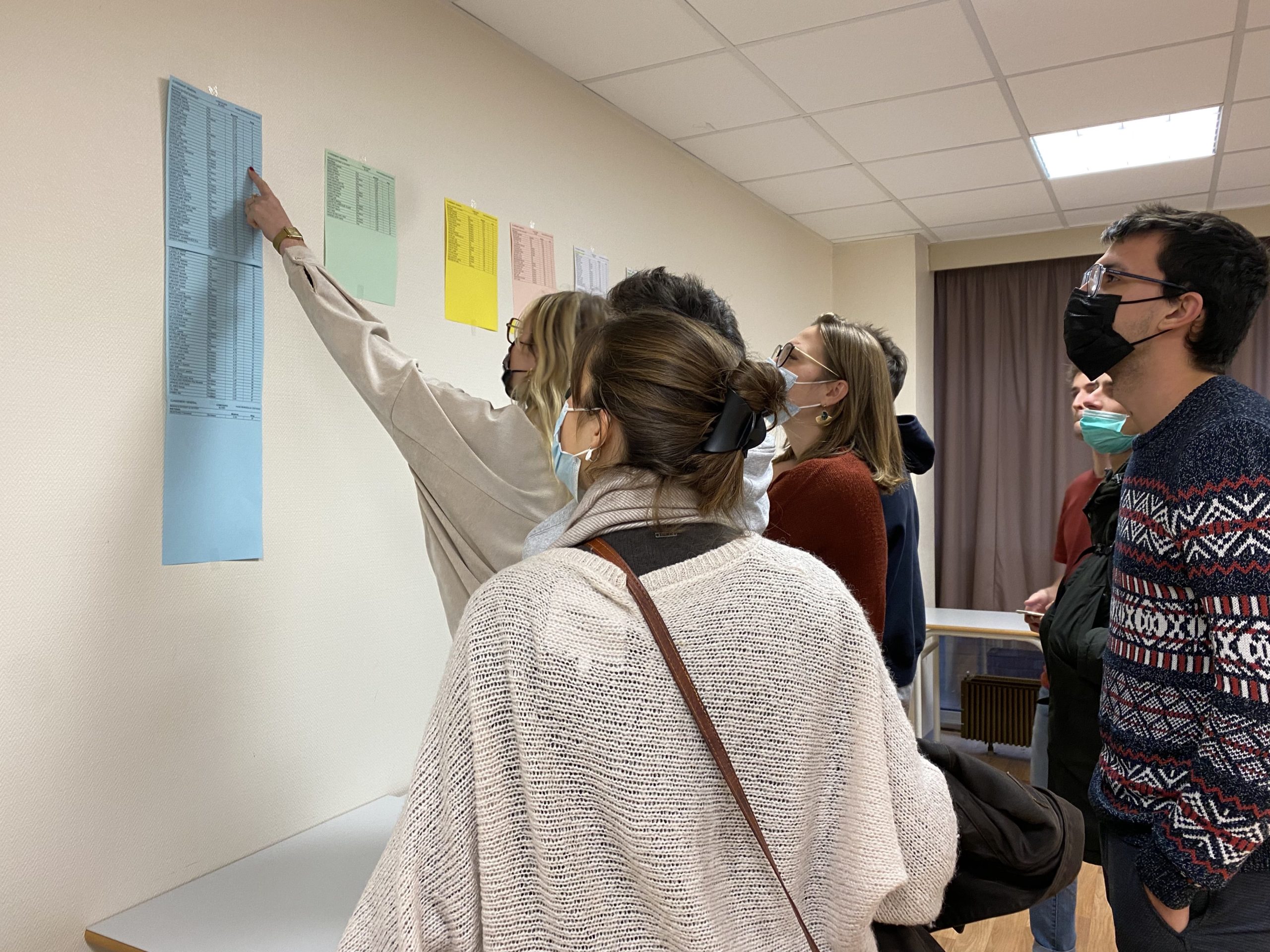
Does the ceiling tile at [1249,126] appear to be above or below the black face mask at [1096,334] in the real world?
above

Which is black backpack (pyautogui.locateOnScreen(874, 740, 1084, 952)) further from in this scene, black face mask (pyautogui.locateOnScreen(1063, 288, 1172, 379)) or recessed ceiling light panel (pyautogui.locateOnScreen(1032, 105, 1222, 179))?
recessed ceiling light panel (pyautogui.locateOnScreen(1032, 105, 1222, 179))

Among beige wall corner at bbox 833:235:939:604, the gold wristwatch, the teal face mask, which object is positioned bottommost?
the teal face mask

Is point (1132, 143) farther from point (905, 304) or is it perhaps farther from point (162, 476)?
point (162, 476)

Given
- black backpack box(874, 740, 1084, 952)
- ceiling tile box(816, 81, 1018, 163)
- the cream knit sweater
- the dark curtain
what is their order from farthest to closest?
the dark curtain
ceiling tile box(816, 81, 1018, 163)
black backpack box(874, 740, 1084, 952)
the cream knit sweater

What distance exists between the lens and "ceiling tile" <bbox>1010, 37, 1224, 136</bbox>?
8.96 feet

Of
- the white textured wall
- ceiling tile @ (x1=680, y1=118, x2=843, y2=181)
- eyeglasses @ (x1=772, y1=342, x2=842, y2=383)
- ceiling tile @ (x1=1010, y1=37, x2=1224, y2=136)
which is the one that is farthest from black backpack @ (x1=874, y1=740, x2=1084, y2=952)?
ceiling tile @ (x1=680, y1=118, x2=843, y2=181)

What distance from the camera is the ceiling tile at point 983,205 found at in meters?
4.11

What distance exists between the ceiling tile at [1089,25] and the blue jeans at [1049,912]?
175 cm

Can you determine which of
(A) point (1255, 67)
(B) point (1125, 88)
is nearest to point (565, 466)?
(B) point (1125, 88)

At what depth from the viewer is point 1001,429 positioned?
16.8ft

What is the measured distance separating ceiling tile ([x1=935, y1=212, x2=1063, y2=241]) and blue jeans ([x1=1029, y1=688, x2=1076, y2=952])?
2975 millimetres

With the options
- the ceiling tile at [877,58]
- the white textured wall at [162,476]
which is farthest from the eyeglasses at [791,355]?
the ceiling tile at [877,58]

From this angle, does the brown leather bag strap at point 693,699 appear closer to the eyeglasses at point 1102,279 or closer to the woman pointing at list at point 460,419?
the woman pointing at list at point 460,419

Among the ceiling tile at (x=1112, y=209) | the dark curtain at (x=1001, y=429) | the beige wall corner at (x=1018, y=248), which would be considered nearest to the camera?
the ceiling tile at (x=1112, y=209)
